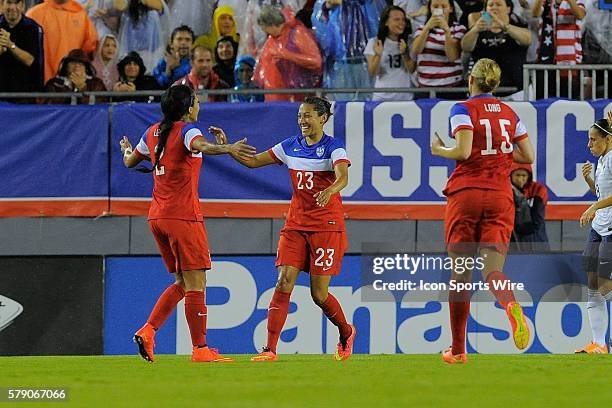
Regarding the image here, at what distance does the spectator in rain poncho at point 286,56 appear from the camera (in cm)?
1524

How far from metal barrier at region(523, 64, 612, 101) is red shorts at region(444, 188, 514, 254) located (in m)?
5.27

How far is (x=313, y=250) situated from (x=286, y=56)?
4892 millimetres

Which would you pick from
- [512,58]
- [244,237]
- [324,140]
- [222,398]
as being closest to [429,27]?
[512,58]

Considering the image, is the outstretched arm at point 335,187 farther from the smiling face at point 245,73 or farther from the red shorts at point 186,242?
the smiling face at point 245,73

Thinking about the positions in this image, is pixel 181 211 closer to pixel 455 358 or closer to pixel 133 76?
pixel 455 358

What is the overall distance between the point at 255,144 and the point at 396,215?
1.73 meters

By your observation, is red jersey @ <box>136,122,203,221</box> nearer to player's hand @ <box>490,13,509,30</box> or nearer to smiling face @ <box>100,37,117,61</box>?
player's hand @ <box>490,13,509,30</box>

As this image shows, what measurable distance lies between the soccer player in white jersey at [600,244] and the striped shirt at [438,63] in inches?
113

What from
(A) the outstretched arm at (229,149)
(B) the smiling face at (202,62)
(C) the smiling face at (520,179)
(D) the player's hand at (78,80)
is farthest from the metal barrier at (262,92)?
(A) the outstretched arm at (229,149)

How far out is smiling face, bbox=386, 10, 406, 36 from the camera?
15.2 meters

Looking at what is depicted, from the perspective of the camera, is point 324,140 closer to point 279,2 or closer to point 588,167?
point 588,167

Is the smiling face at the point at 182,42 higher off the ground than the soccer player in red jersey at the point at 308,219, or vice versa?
the smiling face at the point at 182,42

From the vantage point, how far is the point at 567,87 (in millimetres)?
15328

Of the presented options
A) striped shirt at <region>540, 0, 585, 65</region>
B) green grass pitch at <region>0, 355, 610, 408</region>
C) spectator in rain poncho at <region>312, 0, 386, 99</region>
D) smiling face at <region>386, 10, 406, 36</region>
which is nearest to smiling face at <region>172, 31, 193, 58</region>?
spectator in rain poncho at <region>312, 0, 386, 99</region>
